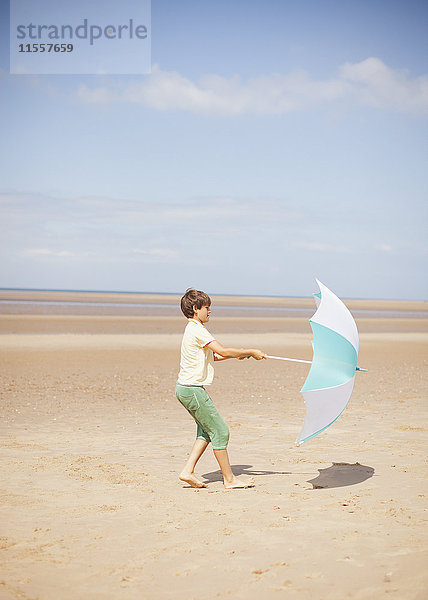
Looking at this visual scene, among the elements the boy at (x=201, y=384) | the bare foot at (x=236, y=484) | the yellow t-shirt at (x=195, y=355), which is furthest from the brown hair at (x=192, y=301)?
the bare foot at (x=236, y=484)

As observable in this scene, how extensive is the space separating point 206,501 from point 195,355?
1337 mm

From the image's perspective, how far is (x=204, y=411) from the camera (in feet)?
20.2

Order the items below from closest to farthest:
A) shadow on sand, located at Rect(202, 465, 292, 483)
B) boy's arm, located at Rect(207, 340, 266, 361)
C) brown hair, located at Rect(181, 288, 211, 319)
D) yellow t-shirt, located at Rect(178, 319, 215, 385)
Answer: boy's arm, located at Rect(207, 340, 266, 361), yellow t-shirt, located at Rect(178, 319, 215, 385), brown hair, located at Rect(181, 288, 211, 319), shadow on sand, located at Rect(202, 465, 292, 483)

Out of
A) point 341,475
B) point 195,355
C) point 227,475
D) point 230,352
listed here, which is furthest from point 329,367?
point 227,475

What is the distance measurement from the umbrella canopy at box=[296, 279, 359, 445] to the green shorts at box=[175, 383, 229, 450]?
0.75 metres

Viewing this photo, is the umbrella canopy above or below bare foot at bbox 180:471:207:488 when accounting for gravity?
above

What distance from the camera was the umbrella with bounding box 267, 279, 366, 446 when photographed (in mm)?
6211

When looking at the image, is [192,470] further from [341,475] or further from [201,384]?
[341,475]

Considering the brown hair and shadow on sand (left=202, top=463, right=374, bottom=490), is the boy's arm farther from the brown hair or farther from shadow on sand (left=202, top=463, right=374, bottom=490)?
shadow on sand (left=202, top=463, right=374, bottom=490)

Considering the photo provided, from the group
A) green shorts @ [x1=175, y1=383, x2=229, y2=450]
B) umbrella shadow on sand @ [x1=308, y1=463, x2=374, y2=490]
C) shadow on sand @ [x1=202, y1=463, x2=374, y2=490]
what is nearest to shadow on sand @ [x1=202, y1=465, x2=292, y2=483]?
shadow on sand @ [x1=202, y1=463, x2=374, y2=490]

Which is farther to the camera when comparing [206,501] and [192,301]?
[192,301]

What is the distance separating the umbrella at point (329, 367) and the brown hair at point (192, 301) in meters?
0.83

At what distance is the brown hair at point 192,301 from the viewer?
20.6 feet

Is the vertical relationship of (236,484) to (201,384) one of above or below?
below
